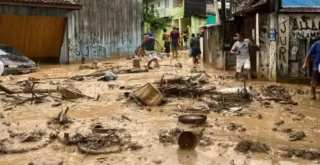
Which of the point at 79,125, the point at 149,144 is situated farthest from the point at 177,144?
the point at 79,125

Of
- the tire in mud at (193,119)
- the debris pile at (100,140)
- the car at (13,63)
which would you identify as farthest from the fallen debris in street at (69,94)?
the car at (13,63)

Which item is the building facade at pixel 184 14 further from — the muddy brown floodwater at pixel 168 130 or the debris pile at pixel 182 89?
the muddy brown floodwater at pixel 168 130

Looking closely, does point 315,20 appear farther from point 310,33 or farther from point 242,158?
point 242,158

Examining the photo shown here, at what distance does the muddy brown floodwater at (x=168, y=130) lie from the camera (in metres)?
5.40

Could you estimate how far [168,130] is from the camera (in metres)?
6.81

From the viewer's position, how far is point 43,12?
22.0m

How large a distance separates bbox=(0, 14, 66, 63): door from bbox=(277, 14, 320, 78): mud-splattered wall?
13437mm

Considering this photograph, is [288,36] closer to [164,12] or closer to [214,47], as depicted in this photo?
[214,47]

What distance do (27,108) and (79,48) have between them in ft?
56.3

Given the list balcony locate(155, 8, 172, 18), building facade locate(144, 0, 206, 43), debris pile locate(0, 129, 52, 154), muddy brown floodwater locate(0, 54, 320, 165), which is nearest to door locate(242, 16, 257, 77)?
muddy brown floodwater locate(0, 54, 320, 165)

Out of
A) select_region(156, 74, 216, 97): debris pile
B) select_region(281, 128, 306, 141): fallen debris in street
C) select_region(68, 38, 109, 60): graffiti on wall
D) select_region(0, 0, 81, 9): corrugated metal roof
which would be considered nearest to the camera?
select_region(281, 128, 306, 141): fallen debris in street

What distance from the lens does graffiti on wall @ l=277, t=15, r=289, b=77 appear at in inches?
504

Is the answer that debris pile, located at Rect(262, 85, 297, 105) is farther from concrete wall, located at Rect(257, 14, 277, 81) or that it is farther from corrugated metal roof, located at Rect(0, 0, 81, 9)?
corrugated metal roof, located at Rect(0, 0, 81, 9)

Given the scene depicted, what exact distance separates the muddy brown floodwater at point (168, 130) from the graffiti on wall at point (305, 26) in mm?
2504
